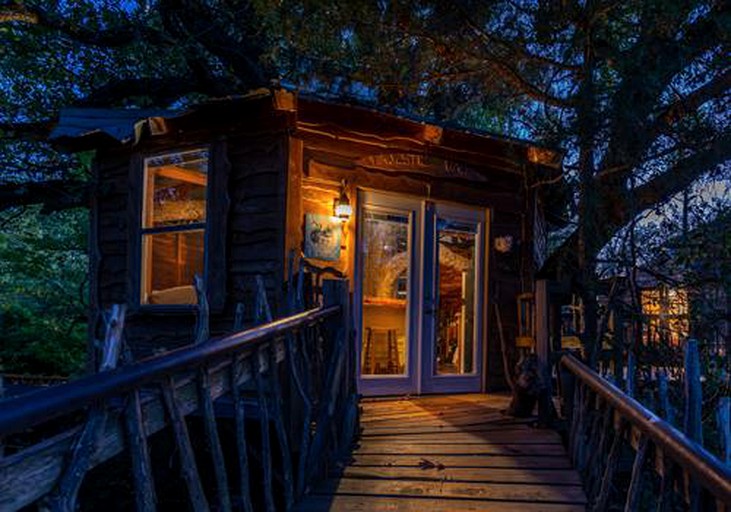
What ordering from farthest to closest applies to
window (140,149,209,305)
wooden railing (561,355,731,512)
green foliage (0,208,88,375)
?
green foliage (0,208,88,375), window (140,149,209,305), wooden railing (561,355,731,512)

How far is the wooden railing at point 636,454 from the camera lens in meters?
1.53

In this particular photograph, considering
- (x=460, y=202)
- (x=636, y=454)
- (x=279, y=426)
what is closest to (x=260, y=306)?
(x=279, y=426)

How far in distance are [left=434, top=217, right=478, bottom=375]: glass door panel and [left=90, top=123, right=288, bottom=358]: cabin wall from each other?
187 cm

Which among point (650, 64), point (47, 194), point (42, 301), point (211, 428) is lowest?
point (211, 428)

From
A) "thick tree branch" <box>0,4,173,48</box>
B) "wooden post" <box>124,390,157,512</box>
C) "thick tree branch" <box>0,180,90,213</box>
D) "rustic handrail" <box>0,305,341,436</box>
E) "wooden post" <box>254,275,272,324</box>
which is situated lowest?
"wooden post" <box>124,390,157,512</box>

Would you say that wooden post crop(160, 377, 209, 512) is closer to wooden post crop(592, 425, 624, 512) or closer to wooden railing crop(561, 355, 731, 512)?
wooden railing crop(561, 355, 731, 512)

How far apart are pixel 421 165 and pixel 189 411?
14.7 ft

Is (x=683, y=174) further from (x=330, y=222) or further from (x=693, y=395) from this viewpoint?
(x=330, y=222)

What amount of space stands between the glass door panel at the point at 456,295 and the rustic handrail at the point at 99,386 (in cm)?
402

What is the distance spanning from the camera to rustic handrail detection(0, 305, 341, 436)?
3.70 feet

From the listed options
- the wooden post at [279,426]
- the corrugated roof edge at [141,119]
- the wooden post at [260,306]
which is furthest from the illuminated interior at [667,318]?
the wooden post at [279,426]

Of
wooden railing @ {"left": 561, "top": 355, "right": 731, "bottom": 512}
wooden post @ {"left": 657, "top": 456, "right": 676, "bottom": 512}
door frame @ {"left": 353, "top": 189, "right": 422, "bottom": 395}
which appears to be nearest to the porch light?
door frame @ {"left": 353, "top": 189, "right": 422, "bottom": 395}

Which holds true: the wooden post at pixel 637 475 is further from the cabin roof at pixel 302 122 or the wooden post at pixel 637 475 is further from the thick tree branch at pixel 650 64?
the cabin roof at pixel 302 122

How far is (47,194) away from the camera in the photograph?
7.86m
